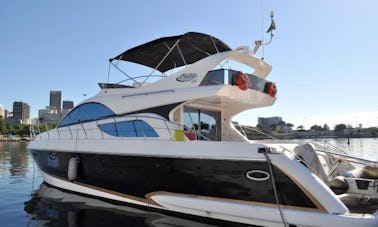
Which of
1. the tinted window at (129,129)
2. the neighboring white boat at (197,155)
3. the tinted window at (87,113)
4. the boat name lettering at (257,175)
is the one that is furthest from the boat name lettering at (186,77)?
the boat name lettering at (257,175)

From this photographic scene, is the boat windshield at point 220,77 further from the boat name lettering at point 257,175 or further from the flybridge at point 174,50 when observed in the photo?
the boat name lettering at point 257,175

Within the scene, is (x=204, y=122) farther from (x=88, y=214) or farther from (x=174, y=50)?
(x=88, y=214)

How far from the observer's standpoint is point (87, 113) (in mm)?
9742

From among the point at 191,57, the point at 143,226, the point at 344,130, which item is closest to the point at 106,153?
the point at 143,226

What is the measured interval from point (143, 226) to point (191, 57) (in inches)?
211

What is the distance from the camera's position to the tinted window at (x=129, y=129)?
7.89 metres

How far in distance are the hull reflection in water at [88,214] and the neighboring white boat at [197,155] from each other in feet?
0.74

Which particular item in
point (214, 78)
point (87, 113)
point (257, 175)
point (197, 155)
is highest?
point (214, 78)

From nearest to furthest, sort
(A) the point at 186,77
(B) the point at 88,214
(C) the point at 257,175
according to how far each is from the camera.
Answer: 1. (C) the point at 257,175
2. (B) the point at 88,214
3. (A) the point at 186,77

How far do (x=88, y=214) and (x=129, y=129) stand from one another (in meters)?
2.15

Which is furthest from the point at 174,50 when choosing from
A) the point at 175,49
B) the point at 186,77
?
the point at 186,77

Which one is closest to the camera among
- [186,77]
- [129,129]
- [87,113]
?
[186,77]

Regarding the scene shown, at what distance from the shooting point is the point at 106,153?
8148 millimetres

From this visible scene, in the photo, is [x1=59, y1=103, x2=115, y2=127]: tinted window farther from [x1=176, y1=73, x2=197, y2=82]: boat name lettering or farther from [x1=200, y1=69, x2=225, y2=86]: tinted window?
[x1=200, y1=69, x2=225, y2=86]: tinted window
